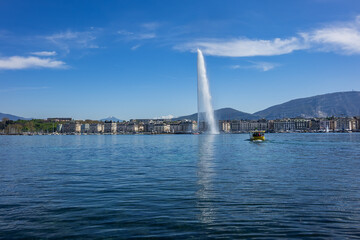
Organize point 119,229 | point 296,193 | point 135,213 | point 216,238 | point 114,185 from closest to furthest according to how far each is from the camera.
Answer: point 216,238 → point 119,229 → point 135,213 → point 296,193 → point 114,185

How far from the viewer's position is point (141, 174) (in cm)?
2133

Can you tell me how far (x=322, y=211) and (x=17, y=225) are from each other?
9635 mm

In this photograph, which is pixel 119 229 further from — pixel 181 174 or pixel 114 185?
pixel 181 174

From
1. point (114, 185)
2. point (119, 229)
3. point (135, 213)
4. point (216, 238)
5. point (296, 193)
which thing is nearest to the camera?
point (216, 238)

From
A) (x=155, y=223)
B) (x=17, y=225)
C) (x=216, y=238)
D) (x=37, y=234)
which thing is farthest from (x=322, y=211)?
(x=17, y=225)

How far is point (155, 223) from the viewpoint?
9977 millimetres

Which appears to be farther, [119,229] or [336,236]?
[119,229]

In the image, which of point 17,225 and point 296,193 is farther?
point 296,193

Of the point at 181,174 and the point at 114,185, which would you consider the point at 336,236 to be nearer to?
the point at 114,185

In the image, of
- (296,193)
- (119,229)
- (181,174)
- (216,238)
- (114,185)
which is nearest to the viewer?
(216,238)

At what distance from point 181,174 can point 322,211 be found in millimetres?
10887

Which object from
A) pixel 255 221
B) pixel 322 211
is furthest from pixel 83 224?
pixel 322 211

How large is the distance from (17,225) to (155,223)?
408 centimetres

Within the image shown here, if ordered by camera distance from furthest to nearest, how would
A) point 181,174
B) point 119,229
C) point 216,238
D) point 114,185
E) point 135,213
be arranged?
1. point 181,174
2. point 114,185
3. point 135,213
4. point 119,229
5. point 216,238
